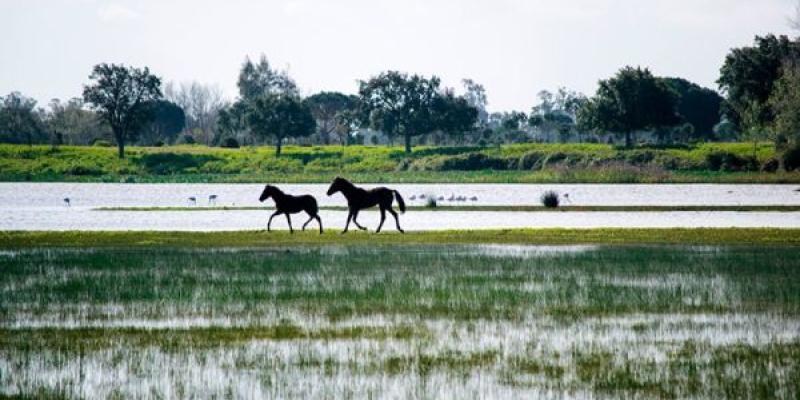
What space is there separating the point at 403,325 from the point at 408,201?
51.0 m

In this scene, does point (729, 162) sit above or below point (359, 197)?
below

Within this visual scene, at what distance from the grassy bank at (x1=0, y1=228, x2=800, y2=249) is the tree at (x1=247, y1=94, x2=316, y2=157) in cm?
10017

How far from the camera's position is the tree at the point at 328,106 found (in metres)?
189

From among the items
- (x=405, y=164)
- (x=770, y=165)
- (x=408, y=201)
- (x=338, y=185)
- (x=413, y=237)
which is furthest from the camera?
(x=405, y=164)

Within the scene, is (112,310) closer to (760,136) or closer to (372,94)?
(760,136)

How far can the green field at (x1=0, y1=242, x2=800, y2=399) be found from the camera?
16188 mm

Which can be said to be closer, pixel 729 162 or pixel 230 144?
pixel 729 162

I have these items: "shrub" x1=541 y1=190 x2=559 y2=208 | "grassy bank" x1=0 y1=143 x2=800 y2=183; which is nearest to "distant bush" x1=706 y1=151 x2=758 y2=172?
"grassy bank" x1=0 y1=143 x2=800 y2=183

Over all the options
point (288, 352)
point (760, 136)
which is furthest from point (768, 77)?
point (288, 352)

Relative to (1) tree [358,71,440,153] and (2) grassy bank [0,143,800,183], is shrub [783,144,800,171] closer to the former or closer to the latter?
(2) grassy bank [0,143,800,183]

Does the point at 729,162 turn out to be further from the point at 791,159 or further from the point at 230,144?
the point at 230,144

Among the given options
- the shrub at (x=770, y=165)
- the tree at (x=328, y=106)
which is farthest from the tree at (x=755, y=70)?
the tree at (x=328, y=106)

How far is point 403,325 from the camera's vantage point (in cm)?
2114

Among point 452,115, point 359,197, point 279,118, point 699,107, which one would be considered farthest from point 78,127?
point 359,197
